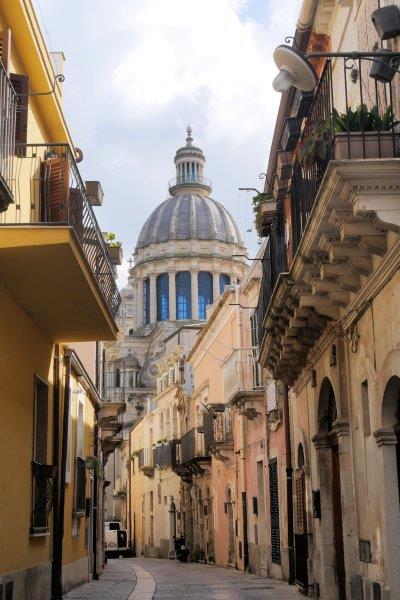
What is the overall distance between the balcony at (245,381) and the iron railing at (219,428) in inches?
26.0

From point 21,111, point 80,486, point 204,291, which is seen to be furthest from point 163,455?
point 21,111

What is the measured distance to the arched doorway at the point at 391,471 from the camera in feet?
29.6

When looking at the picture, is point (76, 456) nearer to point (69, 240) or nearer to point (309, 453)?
point (309, 453)

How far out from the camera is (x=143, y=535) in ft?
178

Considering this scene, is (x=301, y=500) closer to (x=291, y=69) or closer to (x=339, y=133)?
(x=339, y=133)

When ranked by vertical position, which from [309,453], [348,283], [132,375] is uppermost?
[132,375]

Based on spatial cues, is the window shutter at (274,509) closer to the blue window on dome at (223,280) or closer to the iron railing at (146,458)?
the iron railing at (146,458)

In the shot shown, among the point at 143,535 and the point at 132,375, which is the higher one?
the point at 132,375

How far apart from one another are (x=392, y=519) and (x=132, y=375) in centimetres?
7393

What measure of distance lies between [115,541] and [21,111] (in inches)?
1888

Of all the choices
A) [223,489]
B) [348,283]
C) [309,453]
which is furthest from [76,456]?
[223,489]

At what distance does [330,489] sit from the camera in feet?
44.2

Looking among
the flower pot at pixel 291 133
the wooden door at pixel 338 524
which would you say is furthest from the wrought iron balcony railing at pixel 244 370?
the flower pot at pixel 291 133

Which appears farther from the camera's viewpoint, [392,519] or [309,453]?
[309,453]
